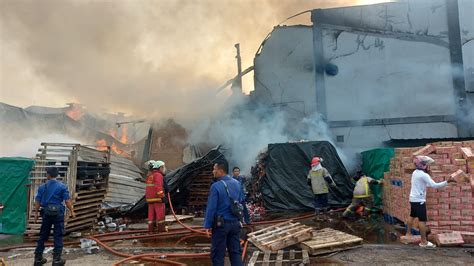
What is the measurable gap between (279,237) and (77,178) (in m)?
5.61

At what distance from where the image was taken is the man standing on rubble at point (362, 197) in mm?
9273

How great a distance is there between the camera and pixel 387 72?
14.9m

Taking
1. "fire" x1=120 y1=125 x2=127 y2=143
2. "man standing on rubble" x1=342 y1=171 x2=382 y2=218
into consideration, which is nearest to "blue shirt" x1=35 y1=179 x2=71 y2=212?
"man standing on rubble" x1=342 y1=171 x2=382 y2=218

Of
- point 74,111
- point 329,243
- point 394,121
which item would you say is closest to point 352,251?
point 329,243

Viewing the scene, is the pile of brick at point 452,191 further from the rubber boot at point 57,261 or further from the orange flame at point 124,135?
the orange flame at point 124,135

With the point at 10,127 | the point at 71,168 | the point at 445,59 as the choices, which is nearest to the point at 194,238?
the point at 71,168

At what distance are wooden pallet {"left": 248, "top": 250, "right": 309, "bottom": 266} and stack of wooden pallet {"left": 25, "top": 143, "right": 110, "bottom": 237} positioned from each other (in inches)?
205

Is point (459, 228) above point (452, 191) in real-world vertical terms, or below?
below

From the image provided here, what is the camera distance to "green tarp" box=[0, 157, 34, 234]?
9305 mm

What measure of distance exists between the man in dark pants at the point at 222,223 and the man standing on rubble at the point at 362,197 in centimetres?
595

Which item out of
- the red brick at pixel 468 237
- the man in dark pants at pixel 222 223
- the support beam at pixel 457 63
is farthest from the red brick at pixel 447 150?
the support beam at pixel 457 63

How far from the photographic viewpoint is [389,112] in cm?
1488

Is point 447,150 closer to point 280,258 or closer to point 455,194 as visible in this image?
point 455,194

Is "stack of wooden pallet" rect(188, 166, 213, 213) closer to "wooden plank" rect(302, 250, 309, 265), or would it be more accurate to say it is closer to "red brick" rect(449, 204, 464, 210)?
"wooden plank" rect(302, 250, 309, 265)
